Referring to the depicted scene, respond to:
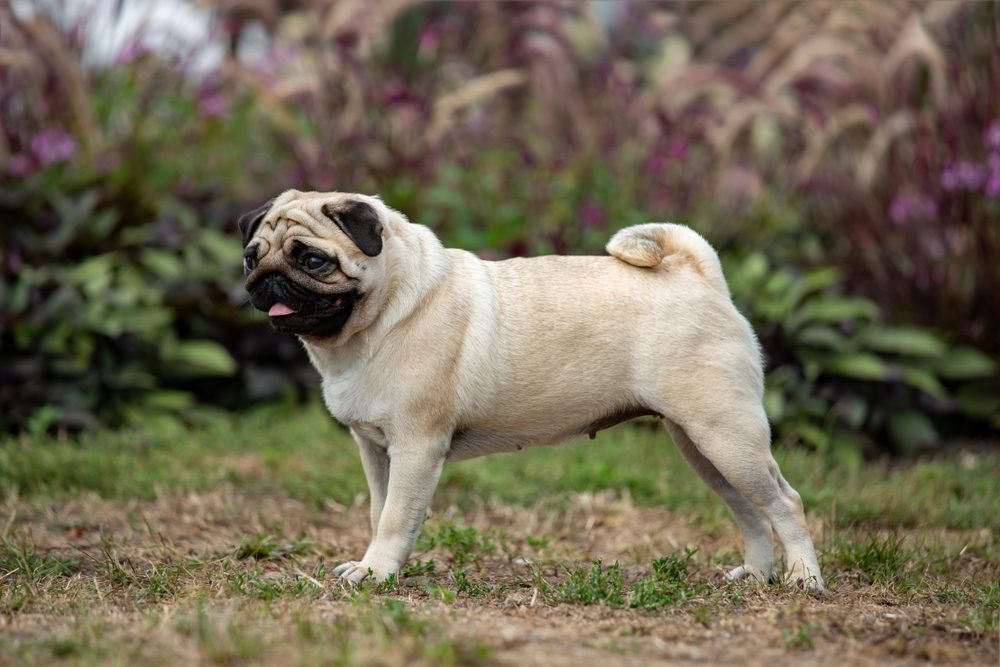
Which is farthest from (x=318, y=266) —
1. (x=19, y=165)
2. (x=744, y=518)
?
(x=19, y=165)

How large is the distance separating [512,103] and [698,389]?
25.4 ft

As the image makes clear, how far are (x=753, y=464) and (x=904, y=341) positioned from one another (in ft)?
13.0

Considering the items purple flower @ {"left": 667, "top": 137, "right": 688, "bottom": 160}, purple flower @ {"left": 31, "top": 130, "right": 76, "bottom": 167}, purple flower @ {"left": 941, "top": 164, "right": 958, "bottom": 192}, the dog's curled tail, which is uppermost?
purple flower @ {"left": 31, "top": 130, "right": 76, "bottom": 167}

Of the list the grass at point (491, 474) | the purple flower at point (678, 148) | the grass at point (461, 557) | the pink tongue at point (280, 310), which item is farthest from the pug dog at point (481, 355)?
the purple flower at point (678, 148)

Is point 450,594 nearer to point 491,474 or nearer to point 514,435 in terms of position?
point 514,435

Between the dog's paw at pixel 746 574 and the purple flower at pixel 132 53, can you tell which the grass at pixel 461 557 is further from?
the purple flower at pixel 132 53

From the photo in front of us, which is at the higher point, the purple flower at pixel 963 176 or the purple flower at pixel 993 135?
the purple flower at pixel 993 135

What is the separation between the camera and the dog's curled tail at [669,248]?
15.7 feet

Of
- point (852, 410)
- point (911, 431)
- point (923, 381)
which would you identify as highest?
point (923, 381)

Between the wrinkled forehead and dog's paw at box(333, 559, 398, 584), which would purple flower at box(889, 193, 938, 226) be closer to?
the wrinkled forehead

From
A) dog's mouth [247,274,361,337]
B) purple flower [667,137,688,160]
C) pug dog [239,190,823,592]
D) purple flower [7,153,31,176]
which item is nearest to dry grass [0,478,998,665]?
pug dog [239,190,823,592]

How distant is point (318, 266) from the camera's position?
436cm

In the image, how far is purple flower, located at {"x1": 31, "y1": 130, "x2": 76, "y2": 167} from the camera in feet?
28.8

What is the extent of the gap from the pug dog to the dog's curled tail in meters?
0.03
